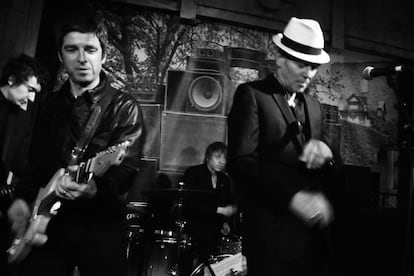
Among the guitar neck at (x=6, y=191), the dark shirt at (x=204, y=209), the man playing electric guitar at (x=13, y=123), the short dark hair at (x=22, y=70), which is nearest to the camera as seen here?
the guitar neck at (x=6, y=191)

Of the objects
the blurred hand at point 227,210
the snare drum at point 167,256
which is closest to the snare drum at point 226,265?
the snare drum at point 167,256

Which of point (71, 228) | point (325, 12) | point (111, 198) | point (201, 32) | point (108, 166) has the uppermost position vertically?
point (325, 12)

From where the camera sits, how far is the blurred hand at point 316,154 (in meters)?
2.06

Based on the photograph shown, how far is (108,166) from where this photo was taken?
7.92ft

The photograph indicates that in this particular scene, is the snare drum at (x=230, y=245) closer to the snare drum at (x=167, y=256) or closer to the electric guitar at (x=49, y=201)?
the snare drum at (x=167, y=256)

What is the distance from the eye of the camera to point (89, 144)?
2.54 m

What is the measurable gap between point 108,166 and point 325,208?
1.15 meters

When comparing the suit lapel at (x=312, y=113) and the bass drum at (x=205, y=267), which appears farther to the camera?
the bass drum at (x=205, y=267)

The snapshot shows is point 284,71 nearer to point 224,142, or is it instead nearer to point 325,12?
point 224,142

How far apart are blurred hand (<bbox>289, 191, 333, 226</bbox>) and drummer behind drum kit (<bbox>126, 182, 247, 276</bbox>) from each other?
2491mm

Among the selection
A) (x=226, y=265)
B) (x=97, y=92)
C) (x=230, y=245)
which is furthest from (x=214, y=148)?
(x=97, y=92)

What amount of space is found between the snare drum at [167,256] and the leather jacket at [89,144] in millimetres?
2015

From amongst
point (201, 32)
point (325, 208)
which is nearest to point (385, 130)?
point (201, 32)

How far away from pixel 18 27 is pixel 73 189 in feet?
9.85
